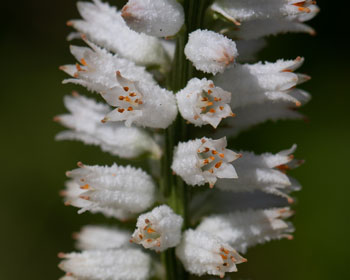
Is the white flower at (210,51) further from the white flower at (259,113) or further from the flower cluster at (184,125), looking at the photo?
the white flower at (259,113)

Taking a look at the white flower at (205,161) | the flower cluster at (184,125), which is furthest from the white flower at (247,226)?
the white flower at (205,161)

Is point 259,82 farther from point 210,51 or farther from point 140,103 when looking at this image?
point 140,103

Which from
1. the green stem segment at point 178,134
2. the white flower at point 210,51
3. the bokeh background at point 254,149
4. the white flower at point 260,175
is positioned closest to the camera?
the white flower at point 210,51

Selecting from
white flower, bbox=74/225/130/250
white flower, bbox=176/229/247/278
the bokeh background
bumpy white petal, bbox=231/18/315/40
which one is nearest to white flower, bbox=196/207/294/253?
white flower, bbox=176/229/247/278

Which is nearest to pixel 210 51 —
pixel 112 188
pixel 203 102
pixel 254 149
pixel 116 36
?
pixel 203 102

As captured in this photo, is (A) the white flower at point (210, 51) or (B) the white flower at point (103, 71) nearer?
(A) the white flower at point (210, 51)

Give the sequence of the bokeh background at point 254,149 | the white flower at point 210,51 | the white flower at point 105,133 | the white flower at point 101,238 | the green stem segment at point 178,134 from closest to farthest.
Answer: the white flower at point 210,51
the green stem segment at point 178,134
the white flower at point 105,133
the white flower at point 101,238
the bokeh background at point 254,149

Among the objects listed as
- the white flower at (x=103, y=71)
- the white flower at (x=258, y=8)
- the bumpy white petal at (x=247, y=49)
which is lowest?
the bumpy white petal at (x=247, y=49)
